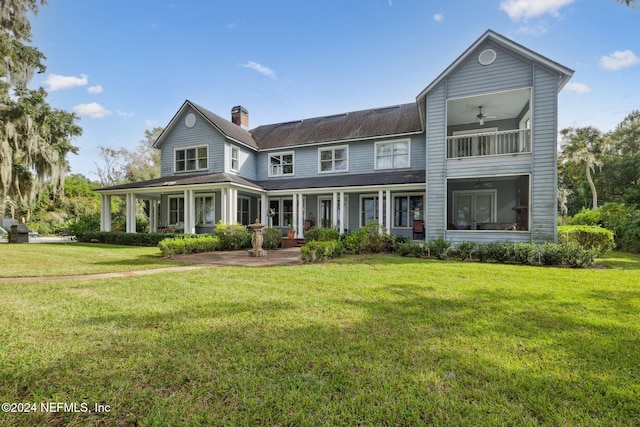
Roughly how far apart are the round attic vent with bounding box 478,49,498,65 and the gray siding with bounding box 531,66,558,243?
4.85 feet

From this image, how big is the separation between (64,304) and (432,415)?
17.1ft

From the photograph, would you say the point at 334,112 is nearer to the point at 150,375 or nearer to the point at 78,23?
the point at 78,23

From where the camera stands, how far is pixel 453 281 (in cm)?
611

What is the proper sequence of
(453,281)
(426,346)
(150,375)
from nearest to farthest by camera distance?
(150,375), (426,346), (453,281)

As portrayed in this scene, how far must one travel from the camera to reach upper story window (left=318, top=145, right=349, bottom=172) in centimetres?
1650

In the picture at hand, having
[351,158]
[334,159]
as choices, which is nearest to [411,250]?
[351,158]

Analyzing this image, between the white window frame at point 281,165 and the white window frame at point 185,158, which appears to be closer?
the white window frame at point 185,158

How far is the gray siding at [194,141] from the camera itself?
53.6 feet

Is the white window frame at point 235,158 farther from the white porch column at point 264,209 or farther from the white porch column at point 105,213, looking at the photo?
the white porch column at point 105,213

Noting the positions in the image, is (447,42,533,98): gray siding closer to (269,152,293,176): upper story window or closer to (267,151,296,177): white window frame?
(267,151,296,177): white window frame

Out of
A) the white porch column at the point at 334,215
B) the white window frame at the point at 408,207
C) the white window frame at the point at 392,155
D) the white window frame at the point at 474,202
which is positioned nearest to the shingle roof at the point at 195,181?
the white porch column at the point at 334,215

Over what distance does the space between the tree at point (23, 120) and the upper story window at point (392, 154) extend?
1684cm

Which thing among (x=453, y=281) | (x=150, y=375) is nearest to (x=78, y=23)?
(x=150, y=375)

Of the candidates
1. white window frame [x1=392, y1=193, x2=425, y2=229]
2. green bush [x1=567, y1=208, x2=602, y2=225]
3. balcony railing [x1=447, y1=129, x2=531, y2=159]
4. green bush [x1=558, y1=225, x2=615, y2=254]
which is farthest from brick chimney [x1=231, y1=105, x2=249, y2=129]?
green bush [x1=567, y1=208, x2=602, y2=225]
